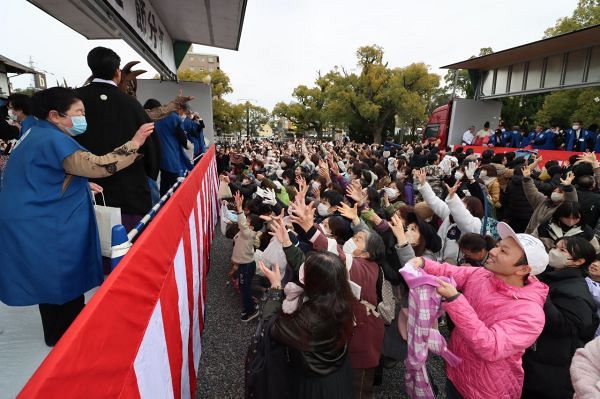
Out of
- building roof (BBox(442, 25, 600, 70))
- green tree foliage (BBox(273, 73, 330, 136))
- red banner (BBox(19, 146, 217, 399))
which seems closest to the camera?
red banner (BBox(19, 146, 217, 399))

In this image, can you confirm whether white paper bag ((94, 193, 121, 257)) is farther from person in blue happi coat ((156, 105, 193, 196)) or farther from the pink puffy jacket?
person in blue happi coat ((156, 105, 193, 196))

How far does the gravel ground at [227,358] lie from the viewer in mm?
2443

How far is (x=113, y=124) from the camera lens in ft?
7.43

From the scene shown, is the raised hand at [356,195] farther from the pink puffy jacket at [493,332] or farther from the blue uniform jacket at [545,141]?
the blue uniform jacket at [545,141]

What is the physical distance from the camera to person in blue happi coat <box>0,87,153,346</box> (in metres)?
1.50

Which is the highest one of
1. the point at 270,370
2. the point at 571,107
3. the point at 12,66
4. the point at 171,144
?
the point at 12,66

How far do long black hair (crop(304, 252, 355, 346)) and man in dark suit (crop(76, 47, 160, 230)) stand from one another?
1.66 meters

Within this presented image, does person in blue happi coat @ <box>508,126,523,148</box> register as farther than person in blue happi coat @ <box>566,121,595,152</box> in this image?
Yes

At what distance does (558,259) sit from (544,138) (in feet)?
39.1

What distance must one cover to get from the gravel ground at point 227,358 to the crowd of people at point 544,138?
10.9m

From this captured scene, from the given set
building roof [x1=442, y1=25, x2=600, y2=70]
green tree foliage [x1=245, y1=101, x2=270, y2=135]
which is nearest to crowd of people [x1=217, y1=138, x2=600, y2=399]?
building roof [x1=442, y1=25, x2=600, y2=70]

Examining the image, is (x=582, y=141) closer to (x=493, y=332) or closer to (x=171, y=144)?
(x=493, y=332)

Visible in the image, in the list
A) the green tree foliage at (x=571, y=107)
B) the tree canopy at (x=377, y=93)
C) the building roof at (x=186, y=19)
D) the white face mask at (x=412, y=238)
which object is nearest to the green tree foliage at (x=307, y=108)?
the tree canopy at (x=377, y=93)

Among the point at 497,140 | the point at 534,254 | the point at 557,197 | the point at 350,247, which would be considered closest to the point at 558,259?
the point at 534,254
